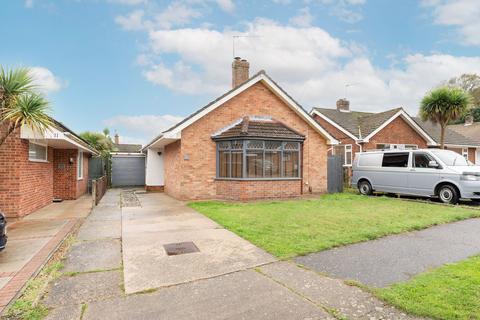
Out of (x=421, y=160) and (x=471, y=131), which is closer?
(x=421, y=160)

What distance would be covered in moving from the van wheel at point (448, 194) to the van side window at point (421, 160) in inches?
42.2

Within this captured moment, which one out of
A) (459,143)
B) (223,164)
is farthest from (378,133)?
(223,164)

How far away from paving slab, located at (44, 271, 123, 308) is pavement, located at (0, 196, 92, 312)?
451mm

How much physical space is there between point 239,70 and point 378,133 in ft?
34.8

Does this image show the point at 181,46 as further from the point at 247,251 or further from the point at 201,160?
the point at 247,251

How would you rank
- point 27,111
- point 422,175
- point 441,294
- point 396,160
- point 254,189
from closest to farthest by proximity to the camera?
point 441,294 < point 27,111 < point 422,175 < point 254,189 < point 396,160

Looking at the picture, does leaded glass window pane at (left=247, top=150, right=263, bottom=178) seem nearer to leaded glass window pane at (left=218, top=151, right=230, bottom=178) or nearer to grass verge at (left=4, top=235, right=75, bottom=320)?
leaded glass window pane at (left=218, top=151, right=230, bottom=178)

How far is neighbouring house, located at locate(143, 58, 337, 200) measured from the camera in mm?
11867

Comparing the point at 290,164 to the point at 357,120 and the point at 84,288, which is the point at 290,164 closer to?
the point at 84,288

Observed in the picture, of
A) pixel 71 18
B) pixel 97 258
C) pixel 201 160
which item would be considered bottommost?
pixel 97 258

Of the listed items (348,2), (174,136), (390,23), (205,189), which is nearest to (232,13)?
(348,2)

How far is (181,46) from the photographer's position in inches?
572

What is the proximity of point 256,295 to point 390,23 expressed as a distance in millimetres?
14146

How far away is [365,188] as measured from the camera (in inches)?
555
